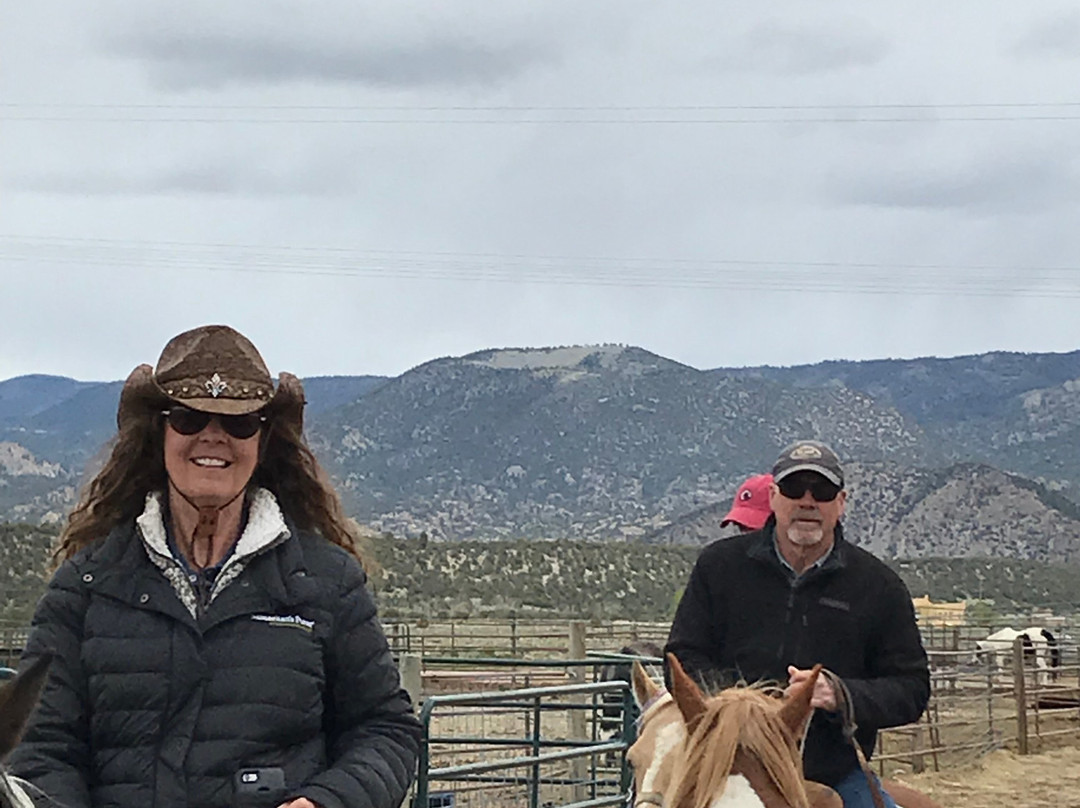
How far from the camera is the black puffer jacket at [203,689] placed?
106 inches

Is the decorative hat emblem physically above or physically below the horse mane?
above

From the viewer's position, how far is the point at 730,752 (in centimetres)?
317

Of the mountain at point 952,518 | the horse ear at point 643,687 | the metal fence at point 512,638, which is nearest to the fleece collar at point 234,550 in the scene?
the horse ear at point 643,687

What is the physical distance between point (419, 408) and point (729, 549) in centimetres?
14882

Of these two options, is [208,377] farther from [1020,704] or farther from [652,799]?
[1020,704]

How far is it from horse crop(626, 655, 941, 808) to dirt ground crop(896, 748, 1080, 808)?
30.6 feet

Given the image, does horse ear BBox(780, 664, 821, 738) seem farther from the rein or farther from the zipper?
the zipper

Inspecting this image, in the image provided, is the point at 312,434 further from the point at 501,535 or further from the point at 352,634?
the point at 501,535

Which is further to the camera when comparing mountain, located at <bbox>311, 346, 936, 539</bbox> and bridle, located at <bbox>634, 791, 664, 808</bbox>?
mountain, located at <bbox>311, 346, 936, 539</bbox>

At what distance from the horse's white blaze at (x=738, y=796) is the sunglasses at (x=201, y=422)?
1.26 metres

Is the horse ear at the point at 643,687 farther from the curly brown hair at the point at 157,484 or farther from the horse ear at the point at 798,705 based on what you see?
the curly brown hair at the point at 157,484

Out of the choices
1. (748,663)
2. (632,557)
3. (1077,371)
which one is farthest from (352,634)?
(1077,371)

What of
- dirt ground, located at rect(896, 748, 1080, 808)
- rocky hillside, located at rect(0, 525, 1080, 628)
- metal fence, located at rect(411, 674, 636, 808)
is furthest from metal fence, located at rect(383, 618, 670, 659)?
rocky hillside, located at rect(0, 525, 1080, 628)

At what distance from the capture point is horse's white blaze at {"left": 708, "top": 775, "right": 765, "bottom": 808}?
10.2ft
